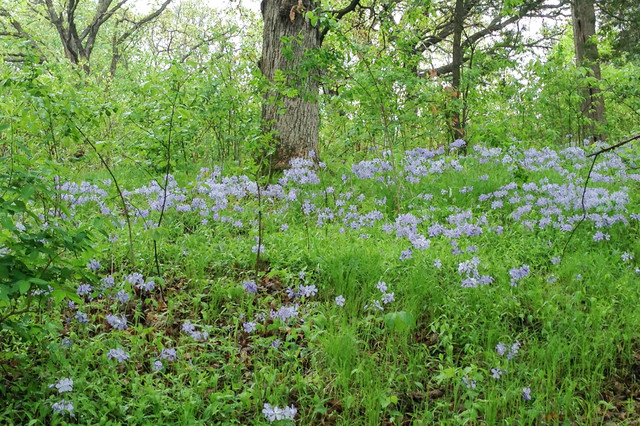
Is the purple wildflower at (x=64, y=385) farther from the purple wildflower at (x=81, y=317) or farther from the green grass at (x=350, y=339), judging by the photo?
the purple wildflower at (x=81, y=317)

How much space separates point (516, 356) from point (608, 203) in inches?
87.5

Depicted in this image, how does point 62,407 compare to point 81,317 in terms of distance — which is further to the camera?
point 81,317

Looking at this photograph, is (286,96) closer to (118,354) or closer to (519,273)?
(519,273)

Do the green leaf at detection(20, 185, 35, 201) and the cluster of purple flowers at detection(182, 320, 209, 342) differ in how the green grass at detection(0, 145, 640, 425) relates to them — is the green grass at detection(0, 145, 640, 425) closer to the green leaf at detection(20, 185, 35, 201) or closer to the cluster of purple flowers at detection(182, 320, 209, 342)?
the cluster of purple flowers at detection(182, 320, 209, 342)

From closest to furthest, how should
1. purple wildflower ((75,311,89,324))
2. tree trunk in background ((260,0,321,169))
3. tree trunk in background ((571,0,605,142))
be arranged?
1. purple wildflower ((75,311,89,324))
2. tree trunk in background ((260,0,321,169))
3. tree trunk in background ((571,0,605,142))

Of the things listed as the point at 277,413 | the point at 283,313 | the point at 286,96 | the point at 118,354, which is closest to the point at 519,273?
the point at 283,313

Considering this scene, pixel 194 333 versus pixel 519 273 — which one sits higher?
pixel 519 273

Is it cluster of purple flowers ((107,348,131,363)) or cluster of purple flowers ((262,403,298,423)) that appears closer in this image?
cluster of purple flowers ((262,403,298,423))

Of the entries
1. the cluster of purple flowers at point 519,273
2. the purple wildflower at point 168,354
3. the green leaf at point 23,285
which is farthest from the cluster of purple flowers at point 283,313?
the cluster of purple flowers at point 519,273

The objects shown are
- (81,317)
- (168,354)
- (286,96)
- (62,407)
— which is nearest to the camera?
(62,407)

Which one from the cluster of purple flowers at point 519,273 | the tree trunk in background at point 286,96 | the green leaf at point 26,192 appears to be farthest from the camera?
the tree trunk in background at point 286,96

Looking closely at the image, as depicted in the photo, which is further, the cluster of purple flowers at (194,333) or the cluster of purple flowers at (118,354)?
the cluster of purple flowers at (194,333)

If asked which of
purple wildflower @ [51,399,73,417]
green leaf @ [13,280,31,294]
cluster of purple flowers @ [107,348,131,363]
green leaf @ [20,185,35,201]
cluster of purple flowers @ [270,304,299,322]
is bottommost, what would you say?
purple wildflower @ [51,399,73,417]

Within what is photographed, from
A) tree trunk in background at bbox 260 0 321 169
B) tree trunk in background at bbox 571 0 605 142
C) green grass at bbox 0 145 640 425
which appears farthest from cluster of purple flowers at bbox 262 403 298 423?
tree trunk in background at bbox 571 0 605 142
